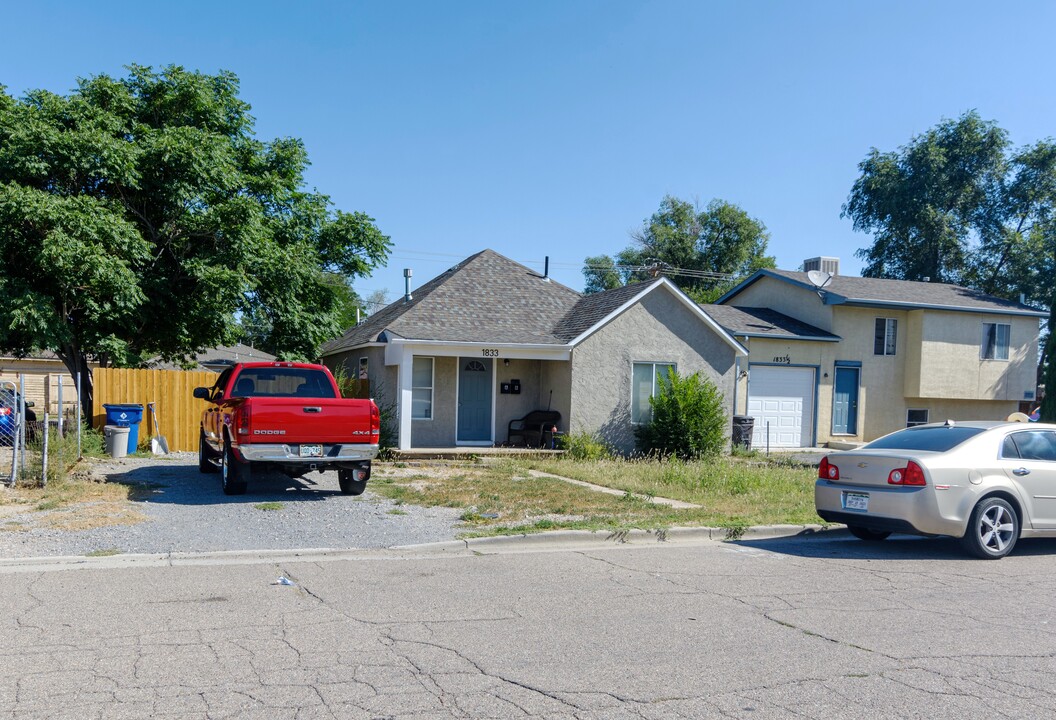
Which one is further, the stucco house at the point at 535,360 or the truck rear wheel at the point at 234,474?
the stucco house at the point at 535,360

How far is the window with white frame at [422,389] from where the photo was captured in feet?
66.8

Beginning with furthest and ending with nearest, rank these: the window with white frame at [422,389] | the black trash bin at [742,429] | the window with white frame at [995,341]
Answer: the window with white frame at [995,341] → the black trash bin at [742,429] → the window with white frame at [422,389]

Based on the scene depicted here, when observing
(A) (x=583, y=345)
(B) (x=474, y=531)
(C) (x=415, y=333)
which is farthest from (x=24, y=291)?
(B) (x=474, y=531)

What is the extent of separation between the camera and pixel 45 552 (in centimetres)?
869

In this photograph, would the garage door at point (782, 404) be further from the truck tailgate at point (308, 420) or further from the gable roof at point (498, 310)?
the truck tailgate at point (308, 420)

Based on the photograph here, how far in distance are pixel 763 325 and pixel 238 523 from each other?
19.4 m

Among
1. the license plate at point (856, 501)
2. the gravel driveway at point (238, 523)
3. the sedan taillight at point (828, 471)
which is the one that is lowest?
the gravel driveway at point (238, 523)

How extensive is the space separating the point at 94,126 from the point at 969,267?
4185 centimetres

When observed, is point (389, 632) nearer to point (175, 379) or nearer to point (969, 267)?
point (175, 379)

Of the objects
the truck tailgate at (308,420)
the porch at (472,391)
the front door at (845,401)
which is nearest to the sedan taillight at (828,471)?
the truck tailgate at (308,420)

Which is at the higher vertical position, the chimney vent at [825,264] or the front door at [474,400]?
the chimney vent at [825,264]

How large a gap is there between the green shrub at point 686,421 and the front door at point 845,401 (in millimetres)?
8329

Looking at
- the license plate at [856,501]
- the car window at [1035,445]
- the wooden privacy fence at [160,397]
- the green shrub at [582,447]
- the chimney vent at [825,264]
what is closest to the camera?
the license plate at [856,501]

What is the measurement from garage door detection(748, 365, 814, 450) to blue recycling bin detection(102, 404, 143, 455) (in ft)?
52.9
